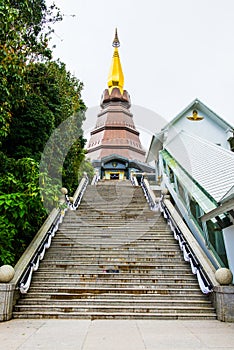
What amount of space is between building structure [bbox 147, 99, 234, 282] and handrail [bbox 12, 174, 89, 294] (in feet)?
14.5

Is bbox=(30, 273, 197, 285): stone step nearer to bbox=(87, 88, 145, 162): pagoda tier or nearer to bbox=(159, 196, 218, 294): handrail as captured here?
bbox=(159, 196, 218, 294): handrail

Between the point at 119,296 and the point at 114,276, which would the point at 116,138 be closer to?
the point at 114,276

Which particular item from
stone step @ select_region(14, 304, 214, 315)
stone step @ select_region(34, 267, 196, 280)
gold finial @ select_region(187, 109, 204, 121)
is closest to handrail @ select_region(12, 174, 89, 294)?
stone step @ select_region(34, 267, 196, 280)

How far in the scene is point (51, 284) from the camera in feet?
20.6

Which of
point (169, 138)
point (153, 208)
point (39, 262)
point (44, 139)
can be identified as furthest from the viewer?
point (169, 138)

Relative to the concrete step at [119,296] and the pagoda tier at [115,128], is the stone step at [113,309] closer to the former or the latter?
the concrete step at [119,296]

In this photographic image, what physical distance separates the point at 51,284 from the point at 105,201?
6641 mm

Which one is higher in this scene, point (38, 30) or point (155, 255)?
point (38, 30)

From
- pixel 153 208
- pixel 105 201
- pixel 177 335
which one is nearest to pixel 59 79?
pixel 105 201

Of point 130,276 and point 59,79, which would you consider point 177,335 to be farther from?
point 59,79

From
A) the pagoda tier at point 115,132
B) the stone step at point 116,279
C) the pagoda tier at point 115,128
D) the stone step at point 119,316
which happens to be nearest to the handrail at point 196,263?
the stone step at point 116,279

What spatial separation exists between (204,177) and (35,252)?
18.2ft

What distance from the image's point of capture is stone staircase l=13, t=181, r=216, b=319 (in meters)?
5.42

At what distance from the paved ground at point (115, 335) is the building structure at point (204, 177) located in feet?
7.45
